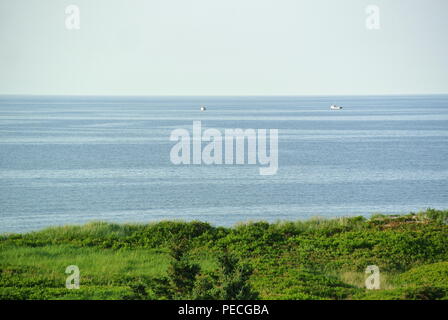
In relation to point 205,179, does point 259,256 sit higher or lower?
higher

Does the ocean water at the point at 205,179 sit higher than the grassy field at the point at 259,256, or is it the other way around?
the grassy field at the point at 259,256

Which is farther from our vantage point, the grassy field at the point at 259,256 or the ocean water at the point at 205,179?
the ocean water at the point at 205,179

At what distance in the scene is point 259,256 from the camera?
2402cm

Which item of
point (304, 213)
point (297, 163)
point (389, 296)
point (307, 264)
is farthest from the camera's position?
point (297, 163)

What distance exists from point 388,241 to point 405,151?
227 feet

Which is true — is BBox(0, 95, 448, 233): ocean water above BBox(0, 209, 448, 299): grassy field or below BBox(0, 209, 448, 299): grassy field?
below

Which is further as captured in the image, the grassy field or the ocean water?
the ocean water

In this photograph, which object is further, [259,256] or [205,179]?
[205,179]

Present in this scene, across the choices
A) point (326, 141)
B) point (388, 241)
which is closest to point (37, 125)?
point (326, 141)

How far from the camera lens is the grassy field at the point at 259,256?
18.0m

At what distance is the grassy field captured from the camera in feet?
59.2

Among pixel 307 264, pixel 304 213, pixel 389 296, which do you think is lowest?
pixel 304 213
